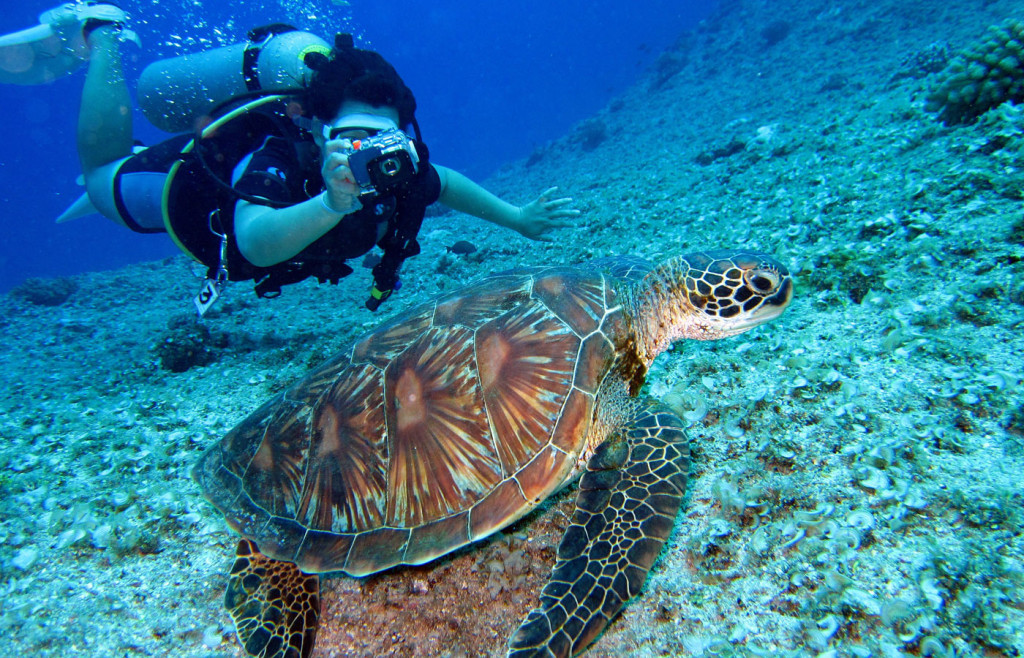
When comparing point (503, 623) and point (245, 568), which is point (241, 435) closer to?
point (245, 568)

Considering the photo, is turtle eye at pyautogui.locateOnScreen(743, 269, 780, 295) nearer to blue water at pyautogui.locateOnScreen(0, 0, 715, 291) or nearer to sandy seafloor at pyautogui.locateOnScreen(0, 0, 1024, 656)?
sandy seafloor at pyautogui.locateOnScreen(0, 0, 1024, 656)

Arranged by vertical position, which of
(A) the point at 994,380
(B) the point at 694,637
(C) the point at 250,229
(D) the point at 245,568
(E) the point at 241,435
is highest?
(C) the point at 250,229

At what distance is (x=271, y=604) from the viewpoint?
1.97 m

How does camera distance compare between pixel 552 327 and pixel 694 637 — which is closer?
pixel 694 637

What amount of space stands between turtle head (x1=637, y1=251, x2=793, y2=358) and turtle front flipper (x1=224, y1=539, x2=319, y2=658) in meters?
2.37

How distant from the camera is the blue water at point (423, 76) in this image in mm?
40625

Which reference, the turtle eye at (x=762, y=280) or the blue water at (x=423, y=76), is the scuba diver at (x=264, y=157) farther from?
the blue water at (x=423, y=76)

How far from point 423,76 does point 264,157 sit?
116 meters

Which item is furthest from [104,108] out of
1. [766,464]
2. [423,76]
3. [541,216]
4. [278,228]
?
[423,76]

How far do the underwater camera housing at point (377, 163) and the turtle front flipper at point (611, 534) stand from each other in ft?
6.58

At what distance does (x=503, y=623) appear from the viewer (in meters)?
1.85

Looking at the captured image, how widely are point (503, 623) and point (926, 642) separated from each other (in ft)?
5.00

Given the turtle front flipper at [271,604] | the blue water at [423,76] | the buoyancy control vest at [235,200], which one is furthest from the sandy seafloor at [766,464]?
the blue water at [423,76]

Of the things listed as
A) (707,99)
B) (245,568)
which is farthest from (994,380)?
(707,99)
